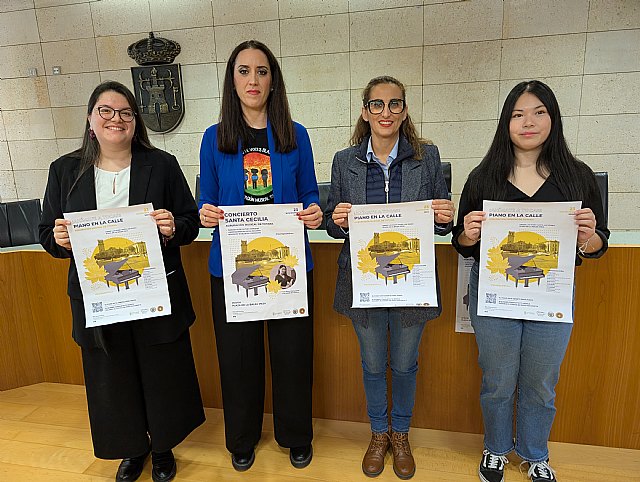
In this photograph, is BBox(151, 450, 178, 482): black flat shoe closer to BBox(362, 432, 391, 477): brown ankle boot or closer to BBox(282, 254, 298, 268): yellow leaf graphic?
BBox(362, 432, 391, 477): brown ankle boot

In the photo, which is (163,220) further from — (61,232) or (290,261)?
(290,261)

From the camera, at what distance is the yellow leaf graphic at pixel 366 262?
1.50 metres

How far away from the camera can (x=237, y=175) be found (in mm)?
1516

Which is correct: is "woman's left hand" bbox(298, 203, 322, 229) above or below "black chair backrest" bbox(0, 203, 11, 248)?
above

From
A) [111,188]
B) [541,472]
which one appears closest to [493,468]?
[541,472]

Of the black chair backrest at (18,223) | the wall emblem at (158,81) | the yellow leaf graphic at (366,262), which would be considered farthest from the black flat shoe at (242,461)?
the wall emblem at (158,81)

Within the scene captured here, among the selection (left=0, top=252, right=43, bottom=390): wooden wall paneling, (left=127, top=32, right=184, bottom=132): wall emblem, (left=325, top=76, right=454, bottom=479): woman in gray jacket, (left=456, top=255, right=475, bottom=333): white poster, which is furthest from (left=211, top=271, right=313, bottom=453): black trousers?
(left=127, top=32, right=184, bottom=132): wall emblem

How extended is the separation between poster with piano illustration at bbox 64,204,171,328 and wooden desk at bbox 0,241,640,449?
1.53 feet

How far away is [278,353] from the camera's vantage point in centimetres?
168

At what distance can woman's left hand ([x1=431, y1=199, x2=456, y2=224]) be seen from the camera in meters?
1.42

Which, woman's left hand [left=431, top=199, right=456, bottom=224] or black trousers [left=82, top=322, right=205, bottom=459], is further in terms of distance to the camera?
black trousers [left=82, top=322, right=205, bottom=459]

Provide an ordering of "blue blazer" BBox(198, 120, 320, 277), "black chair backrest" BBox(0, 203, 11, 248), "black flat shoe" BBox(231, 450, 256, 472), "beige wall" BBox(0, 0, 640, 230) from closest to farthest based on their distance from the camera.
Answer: "blue blazer" BBox(198, 120, 320, 277)
"black flat shoe" BBox(231, 450, 256, 472)
"black chair backrest" BBox(0, 203, 11, 248)
"beige wall" BBox(0, 0, 640, 230)

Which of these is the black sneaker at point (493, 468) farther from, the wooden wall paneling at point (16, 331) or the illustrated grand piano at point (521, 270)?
the wooden wall paneling at point (16, 331)

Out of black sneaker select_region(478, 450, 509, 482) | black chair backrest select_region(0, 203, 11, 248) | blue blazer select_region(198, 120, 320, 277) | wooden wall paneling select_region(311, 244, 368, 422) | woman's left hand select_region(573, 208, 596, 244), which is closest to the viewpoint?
woman's left hand select_region(573, 208, 596, 244)
